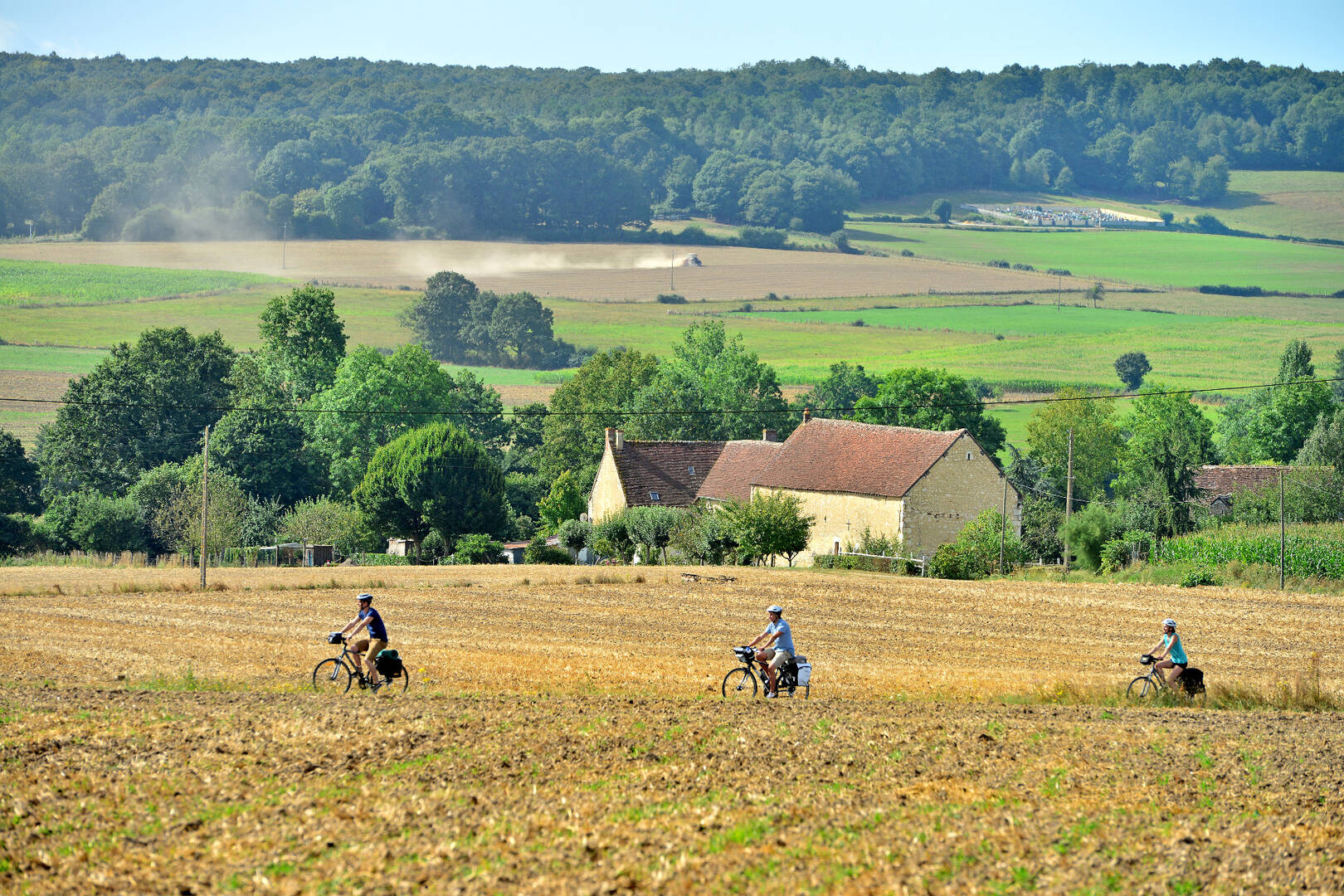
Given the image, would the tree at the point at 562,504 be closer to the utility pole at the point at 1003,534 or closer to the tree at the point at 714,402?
the tree at the point at 714,402

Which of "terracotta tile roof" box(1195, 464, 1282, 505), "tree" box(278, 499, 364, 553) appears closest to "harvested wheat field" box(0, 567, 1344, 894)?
"tree" box(278, 499, 364, 553)

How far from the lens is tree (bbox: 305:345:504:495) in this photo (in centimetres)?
7900

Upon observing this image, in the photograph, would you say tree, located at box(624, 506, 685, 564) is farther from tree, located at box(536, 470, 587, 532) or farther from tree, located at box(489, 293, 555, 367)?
tree, located at box(489, 293, 555, 367)

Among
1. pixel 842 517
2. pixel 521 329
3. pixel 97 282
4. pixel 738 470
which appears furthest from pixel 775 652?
pixel 97 282

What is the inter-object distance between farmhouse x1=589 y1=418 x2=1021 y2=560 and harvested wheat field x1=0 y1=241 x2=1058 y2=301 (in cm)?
8920

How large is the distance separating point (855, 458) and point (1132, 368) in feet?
192

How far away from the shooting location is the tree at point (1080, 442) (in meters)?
85.0

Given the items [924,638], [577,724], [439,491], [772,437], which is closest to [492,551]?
[439,491]

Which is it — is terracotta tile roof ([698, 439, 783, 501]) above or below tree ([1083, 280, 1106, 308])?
below

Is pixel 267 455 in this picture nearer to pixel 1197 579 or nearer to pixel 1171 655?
pixel 1197 579

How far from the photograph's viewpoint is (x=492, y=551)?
6294 cm

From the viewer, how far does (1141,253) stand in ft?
572

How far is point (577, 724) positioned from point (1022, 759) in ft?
18.6

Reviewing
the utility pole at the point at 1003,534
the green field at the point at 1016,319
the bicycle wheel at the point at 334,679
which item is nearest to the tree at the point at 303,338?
the utility pole at the point at 1003,534
